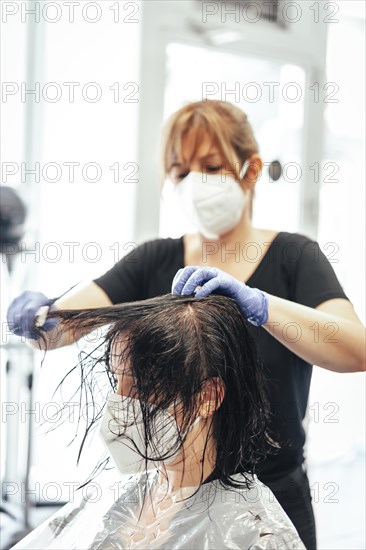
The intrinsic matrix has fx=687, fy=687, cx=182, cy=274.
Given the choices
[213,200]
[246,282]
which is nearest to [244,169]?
[213,200]

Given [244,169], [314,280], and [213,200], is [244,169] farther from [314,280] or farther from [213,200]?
[314,280]

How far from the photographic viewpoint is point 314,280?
1.54 metres

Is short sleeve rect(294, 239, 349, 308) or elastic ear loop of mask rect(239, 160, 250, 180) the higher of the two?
elastic ear loop of mask rect(239, 160, 250, 180)

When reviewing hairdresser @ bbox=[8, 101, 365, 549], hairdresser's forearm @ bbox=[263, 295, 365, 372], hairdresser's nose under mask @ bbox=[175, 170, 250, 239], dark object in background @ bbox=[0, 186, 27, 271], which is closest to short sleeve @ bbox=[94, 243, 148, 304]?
hairdresser @ bbox=[8, 101, 365, 549]

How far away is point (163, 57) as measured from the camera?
8.84 ft

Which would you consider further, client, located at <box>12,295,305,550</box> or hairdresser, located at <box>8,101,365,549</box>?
hairdresser, located at <box>8,101,365,549</box>

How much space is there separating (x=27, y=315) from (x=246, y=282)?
0.50 meters

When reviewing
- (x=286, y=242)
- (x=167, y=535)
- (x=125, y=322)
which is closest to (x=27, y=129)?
(x=286, y=242)

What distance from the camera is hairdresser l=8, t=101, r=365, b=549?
55.1 inches

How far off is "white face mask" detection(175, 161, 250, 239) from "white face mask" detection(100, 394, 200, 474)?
0.59 metres

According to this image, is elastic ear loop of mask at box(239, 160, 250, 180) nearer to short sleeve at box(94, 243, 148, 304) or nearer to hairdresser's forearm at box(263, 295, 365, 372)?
short sleeve at box(94, 243, 148, 304)

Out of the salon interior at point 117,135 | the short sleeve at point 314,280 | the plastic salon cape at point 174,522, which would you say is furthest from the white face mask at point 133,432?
the salon interior at point 117,135

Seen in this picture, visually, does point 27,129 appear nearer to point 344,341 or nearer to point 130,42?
point 130,42

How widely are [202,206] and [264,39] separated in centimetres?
148
